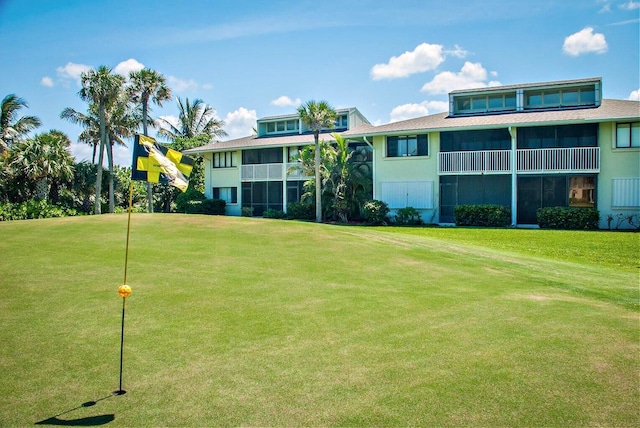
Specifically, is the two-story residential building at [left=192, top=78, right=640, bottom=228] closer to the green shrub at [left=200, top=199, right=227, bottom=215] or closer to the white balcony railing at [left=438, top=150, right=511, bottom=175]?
the white balcony railing at [left=438, top=150, right=511, bottom=175]

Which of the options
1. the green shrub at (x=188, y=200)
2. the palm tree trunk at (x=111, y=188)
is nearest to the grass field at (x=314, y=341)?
the green shrub at (x=188, y=200)

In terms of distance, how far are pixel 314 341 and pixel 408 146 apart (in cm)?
2513

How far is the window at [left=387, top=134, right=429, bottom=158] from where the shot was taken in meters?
29.7

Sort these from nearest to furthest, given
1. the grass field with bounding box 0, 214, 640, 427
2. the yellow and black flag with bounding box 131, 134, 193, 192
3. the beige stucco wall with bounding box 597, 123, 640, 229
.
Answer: the grass field with bounding box 0, 214, 640, 427, the yellow and black flag with bounding box 131, 134, 193, 192, the beige stucco wall with bounding box 597, 123, 640, 229

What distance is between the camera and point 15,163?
3106cm

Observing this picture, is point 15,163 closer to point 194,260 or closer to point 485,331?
point 194,260

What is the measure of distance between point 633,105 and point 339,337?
27102 mm

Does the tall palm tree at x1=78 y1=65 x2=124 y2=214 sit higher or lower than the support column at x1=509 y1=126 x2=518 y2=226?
higher

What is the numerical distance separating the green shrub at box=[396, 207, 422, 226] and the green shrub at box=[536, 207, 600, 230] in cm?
626

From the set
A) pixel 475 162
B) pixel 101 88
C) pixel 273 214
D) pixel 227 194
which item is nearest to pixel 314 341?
pixel 475 162

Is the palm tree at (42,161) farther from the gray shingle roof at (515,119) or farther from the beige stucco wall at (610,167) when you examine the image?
the beige stucco wall at (610,167)

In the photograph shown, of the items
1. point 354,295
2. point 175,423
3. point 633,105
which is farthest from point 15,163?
point 633,105

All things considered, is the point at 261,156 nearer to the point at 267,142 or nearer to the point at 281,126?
the point at 267,142

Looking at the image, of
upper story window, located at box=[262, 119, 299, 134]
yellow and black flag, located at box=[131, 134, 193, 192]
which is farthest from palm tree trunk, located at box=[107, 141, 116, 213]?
yellow and black flag, located at box=[131, 134, 193, 192]
